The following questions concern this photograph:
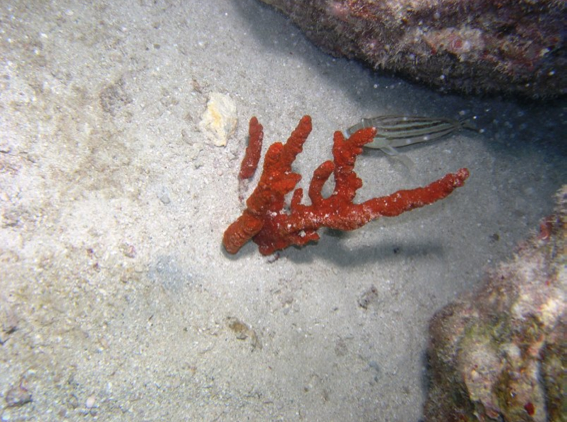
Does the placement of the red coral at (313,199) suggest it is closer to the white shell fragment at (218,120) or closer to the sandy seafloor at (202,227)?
the sandy seafloor at (202,227)

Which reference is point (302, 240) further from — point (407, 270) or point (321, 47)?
point (321, 47)

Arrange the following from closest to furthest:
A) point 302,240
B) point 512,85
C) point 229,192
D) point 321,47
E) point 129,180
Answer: point 129,180 < point 302,240 < point 229,192 < point 512,85 < point 321,47

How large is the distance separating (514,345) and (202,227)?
2.81 metres

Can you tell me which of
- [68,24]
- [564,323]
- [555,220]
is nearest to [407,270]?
[555,220]

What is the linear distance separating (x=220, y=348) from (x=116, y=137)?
2242 millimetres

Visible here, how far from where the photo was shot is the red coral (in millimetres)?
2533

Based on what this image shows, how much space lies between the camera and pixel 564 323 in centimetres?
218

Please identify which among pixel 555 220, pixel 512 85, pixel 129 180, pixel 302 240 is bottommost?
pixel 129 180

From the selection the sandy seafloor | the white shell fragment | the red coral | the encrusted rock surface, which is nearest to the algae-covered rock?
the sandy seafloor

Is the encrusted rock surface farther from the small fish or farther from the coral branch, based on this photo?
the coral branch

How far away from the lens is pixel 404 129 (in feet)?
14.8

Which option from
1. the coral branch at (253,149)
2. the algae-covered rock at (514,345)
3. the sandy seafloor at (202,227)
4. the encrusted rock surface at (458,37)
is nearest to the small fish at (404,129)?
the sandy seafloor at (202,227)

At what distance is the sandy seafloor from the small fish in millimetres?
237

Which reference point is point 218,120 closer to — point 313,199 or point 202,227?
point 202,227
